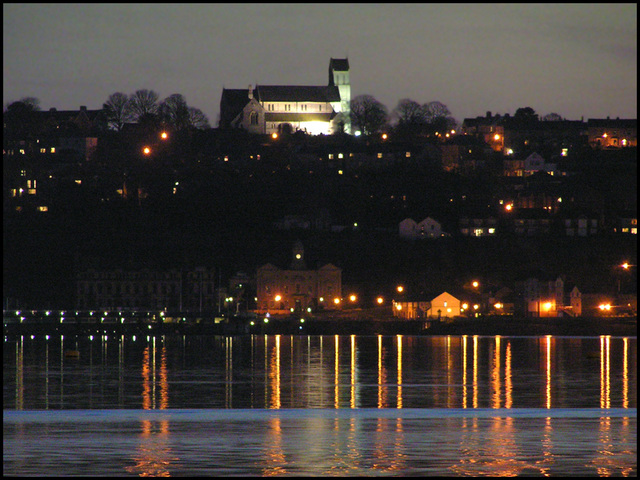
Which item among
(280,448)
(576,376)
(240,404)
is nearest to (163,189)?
(576,376)

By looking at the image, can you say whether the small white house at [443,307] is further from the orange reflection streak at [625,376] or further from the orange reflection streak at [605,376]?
the orange reflection streak at [625,376]

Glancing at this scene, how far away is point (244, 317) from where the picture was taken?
3228 inches

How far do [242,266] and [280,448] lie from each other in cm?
7438

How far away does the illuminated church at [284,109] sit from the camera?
14412 centimetres

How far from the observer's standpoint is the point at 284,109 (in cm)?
14875

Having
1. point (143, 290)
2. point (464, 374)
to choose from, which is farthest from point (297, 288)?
point (464, 374)

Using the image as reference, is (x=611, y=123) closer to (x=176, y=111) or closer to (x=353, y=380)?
(x=176, y=111)

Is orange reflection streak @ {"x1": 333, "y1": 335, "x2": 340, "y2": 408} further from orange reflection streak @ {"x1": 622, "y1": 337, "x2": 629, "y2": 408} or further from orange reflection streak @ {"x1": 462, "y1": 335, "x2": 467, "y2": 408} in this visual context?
orange reflection streak @ {"x1": 622, "y1": 337, "x2": 629, "y2": 408}

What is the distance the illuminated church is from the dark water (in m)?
91.8

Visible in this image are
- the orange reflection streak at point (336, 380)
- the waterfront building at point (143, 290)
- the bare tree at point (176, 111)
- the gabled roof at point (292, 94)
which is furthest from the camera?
the gabled roof at point (292, 94)

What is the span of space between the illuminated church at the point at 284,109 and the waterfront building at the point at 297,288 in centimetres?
5687

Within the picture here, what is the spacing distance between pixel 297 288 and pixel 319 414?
2412 inches

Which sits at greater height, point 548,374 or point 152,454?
point 152,454

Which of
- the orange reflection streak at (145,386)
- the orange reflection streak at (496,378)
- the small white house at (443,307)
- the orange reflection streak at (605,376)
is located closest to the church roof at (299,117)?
the small white house at (443,307)
